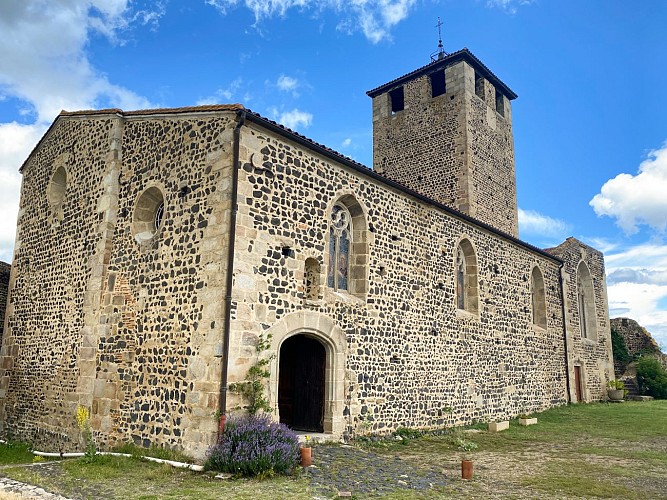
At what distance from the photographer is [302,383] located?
37.6ft

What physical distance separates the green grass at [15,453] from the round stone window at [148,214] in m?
4.86

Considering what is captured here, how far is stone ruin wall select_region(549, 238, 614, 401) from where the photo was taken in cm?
2136

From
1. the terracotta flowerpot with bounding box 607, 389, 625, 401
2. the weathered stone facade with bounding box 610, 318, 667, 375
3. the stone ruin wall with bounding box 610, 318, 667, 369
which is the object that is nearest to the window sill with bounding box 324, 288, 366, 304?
the terracotta flowerpot with bounding box 607, 389, 625, 401

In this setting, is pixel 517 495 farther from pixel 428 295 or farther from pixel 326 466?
Result: pixel 428 295

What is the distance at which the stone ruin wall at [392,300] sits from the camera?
9547 millimetres

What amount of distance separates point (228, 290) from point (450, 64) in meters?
18.6

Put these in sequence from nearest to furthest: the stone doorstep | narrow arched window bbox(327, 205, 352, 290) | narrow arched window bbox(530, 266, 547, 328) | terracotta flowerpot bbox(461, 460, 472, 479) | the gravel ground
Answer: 1. the gravel ground
2. terracotta flowerpot bbox(461, 460, 472, 479)
3. the stone doorstep
4. narrow arched window bbox(327, 205, 352, 290)
5. narrow arched window bbox(530, 266, 547, 328)

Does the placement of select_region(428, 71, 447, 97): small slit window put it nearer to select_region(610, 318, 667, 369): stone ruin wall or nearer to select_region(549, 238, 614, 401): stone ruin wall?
select_region(549, 238, 614, 401): stone ruin wall

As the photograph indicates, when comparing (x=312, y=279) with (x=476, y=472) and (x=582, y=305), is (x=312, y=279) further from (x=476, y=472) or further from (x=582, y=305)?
(x=582, y=305)

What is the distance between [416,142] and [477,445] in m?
15.8

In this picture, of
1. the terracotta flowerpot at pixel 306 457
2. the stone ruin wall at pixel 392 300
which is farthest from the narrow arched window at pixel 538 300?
the terracotta flowerpot at pixel 306 457

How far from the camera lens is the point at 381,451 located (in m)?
10.2

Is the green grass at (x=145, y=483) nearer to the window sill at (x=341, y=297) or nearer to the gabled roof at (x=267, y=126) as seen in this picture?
the window sill at (x=341, y=297)

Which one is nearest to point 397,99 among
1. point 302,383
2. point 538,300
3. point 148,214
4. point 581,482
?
point 538,300
